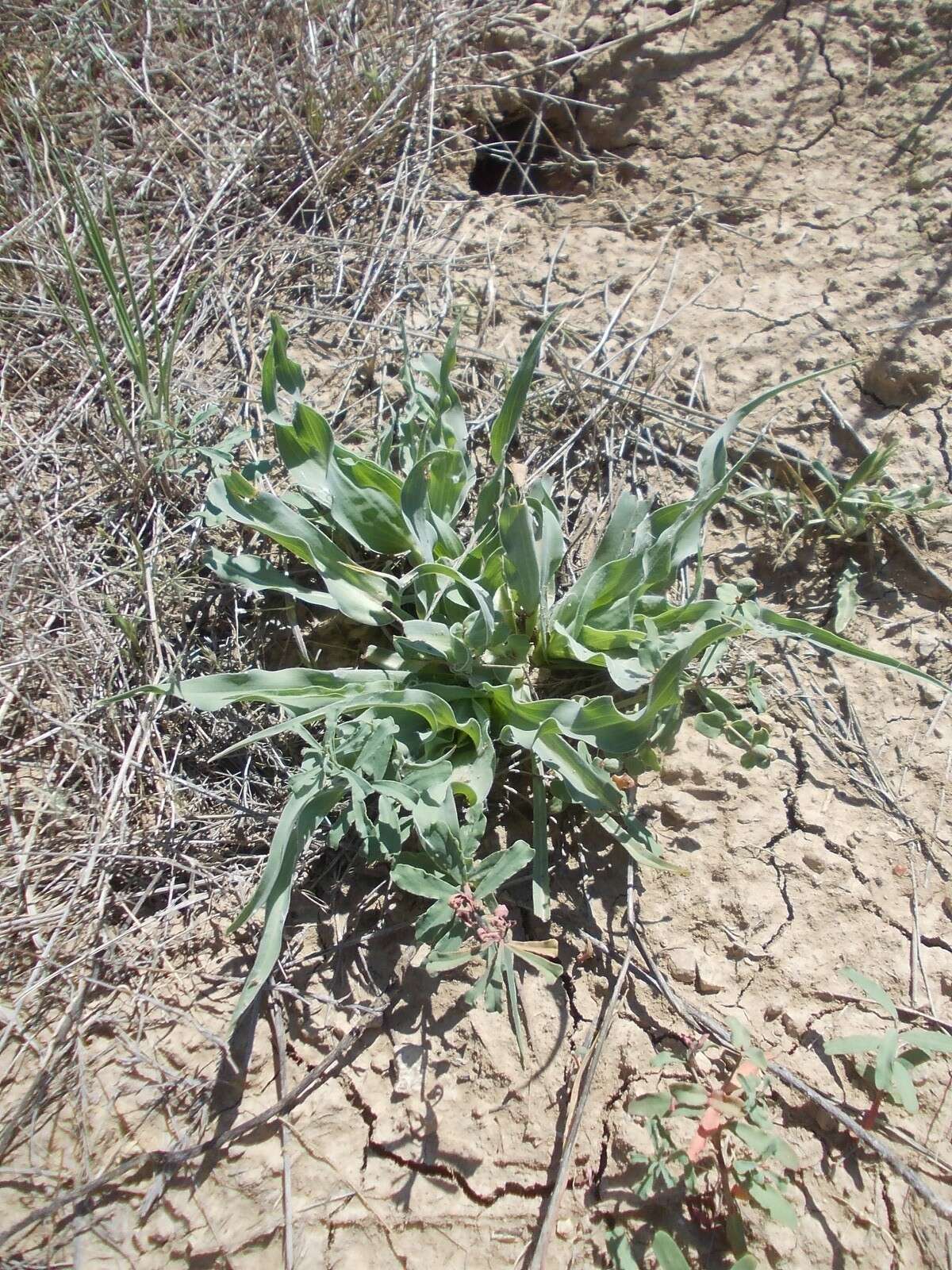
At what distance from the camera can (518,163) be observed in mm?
2660

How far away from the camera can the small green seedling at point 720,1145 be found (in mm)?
1389

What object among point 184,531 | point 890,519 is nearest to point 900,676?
point 890,519

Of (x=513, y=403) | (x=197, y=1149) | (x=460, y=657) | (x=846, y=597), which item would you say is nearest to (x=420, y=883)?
(x=460, y=657)

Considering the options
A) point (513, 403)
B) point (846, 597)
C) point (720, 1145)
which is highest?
point (513, 403)

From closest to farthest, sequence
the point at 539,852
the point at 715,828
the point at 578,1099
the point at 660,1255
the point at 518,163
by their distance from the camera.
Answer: the point at 660,1255
the point at 578,1099
the point at 539,852
the point at 715,828
the point at 518,163

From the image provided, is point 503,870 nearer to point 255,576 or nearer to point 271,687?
point 271,687

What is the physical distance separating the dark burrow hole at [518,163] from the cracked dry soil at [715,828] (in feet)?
0.33

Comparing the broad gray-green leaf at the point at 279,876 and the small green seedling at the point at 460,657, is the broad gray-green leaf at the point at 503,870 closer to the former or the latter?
the small green seedling at the point at 460,657

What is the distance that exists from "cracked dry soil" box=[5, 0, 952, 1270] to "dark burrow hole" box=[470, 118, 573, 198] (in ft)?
0.33

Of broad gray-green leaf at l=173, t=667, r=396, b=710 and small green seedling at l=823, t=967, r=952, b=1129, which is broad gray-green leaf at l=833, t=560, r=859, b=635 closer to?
small green seedling at l=823, t=967, r=952, b=1129

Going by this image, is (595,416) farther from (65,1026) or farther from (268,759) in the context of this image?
(65,1026)

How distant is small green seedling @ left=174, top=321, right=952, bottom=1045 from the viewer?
5.00 feet

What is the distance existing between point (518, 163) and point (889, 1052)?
2.53 m

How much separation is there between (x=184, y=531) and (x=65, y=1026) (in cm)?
109
